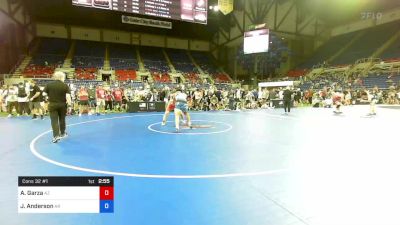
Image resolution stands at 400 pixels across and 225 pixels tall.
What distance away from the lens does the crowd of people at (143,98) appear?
47.6 ft

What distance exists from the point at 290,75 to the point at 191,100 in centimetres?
2300

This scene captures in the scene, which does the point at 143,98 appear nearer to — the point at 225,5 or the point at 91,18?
the point at 225,5

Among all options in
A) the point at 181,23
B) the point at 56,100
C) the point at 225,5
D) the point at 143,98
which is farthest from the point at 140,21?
the point at 181,23

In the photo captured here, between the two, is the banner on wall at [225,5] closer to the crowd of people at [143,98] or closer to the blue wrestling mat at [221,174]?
the crowd of people at [143,98]

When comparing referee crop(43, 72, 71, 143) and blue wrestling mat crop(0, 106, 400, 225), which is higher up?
referee crop(43, 72, 71, 143)

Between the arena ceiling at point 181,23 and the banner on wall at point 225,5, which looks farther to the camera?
the arena ceiling at point 181,23

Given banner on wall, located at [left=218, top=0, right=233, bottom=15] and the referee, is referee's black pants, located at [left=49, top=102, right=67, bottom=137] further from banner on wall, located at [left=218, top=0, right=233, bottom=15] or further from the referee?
banner on wall, located at [left=218, top=0, right=233, bottom=15]

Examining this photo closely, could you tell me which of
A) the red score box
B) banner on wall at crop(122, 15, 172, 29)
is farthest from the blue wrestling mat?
banner on wall at crop(122, 15, 172, 29)
